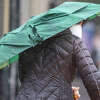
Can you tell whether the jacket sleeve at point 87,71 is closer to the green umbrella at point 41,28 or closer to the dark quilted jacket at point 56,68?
the dark quilted jacket at point 56,68

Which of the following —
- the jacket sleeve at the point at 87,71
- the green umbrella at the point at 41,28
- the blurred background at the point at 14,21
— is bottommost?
the jacket sleeve at the point at 87,71

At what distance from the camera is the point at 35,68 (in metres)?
2.98

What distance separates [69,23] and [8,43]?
1.61 ft

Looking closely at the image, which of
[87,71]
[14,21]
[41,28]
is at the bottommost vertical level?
[87,71]

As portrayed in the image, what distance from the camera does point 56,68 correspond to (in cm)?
295

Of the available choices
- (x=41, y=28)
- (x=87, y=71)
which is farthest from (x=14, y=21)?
(x=87, y=71)

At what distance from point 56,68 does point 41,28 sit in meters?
0.33

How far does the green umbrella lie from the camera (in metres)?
2.90

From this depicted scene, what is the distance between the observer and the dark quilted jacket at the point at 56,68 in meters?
2.92

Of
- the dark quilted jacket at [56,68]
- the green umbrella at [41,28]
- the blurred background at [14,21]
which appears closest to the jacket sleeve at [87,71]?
the dark quilted jacket at [56,68]

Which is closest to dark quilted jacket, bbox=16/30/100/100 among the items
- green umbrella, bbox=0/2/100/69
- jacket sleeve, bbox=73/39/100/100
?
jacket sleeve, bbox=73/39/100/100

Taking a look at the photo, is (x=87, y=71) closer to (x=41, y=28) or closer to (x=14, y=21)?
(x=41, y=28)

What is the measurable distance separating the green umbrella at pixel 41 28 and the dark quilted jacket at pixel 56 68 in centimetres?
10

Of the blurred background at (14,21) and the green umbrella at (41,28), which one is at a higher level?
the blurred background at (14,21)
